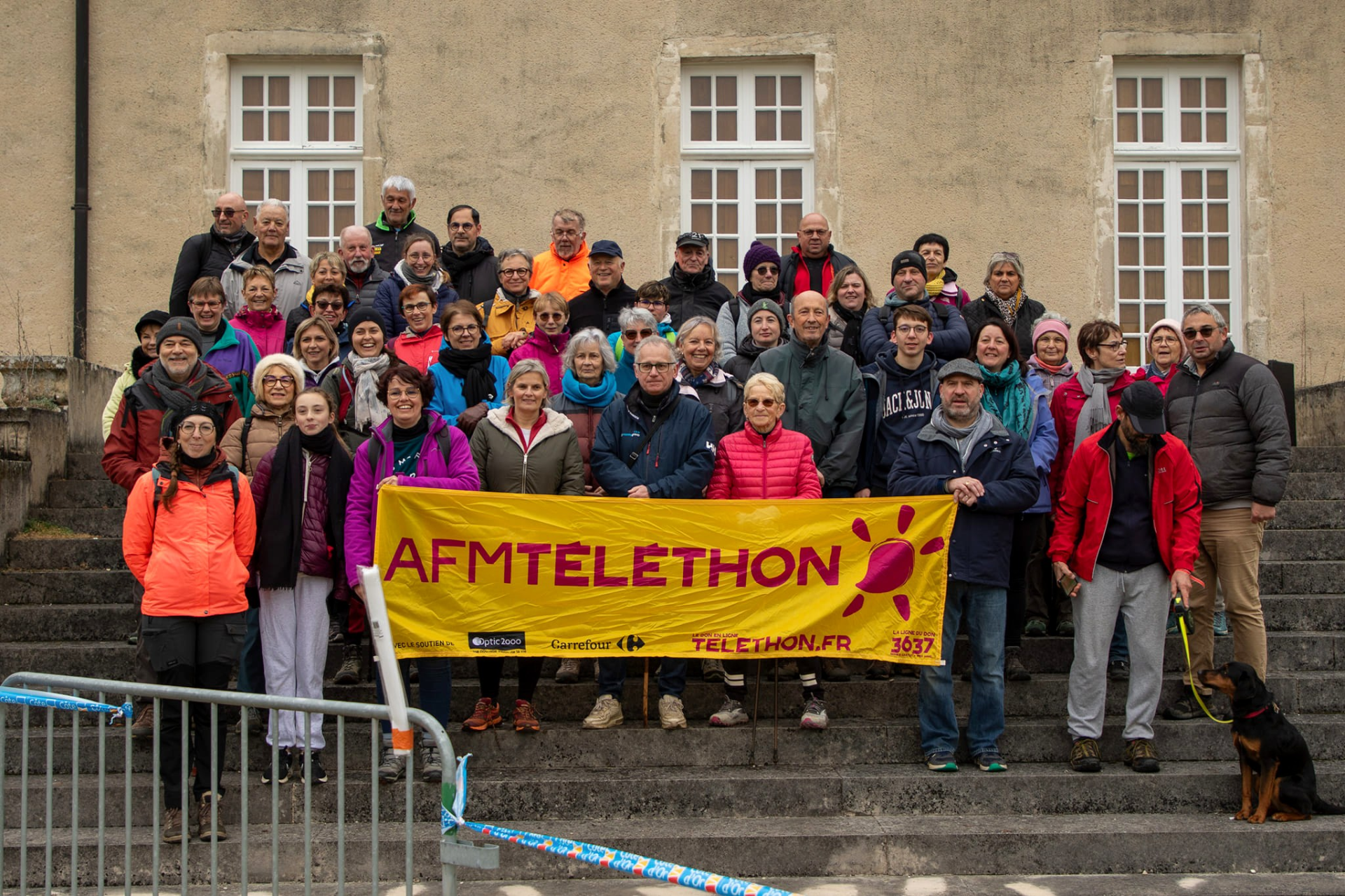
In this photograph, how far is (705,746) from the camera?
24.0ft

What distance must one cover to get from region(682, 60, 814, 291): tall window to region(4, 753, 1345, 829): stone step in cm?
775

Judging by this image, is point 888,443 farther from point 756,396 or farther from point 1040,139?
point 1040,139

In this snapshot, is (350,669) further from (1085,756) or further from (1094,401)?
(1094,401)

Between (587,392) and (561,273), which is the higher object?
(561,273)

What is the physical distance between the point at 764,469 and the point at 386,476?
2056mm

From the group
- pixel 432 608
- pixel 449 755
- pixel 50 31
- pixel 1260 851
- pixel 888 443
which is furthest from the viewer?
pixel 50 31

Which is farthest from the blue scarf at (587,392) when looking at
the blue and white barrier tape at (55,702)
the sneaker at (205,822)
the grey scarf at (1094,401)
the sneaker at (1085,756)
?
the blue and white barrier tape at (55,702)

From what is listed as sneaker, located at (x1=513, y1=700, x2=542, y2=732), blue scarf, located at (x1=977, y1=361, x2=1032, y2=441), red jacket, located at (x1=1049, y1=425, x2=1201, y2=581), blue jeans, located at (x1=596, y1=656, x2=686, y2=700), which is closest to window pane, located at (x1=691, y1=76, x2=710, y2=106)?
blue scarf, located at (x1=977, y1=361, x2=1032, y2=441)

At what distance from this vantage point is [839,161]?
538 inches

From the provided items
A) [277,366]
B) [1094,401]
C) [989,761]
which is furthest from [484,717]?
[1094,401]

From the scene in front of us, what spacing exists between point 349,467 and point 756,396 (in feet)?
7.33

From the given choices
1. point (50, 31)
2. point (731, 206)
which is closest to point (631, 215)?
point (731, 206)

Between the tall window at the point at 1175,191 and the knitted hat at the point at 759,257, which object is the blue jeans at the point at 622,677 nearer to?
the knitted hat at the point at 759,257

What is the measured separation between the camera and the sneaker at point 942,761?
23.4 feet
